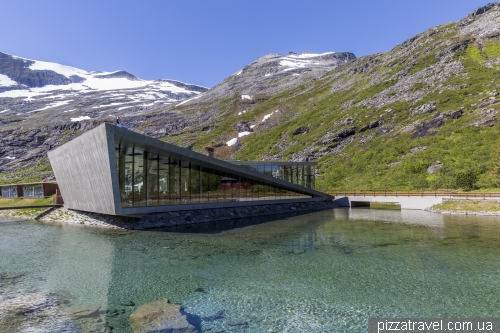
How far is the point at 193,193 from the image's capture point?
30.0 metres

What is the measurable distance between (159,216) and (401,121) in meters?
59.5

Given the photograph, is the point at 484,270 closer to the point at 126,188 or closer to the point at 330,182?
the point at 126,188

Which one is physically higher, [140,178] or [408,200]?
[140,178]

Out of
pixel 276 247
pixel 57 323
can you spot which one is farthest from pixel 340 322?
pixel 276 247

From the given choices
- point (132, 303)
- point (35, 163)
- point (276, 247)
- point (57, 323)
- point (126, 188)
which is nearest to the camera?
point (57, 323)

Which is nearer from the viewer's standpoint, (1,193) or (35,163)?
(1,193)

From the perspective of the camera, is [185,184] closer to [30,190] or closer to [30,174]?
[30,190]

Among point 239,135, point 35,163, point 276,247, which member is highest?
point 239,135

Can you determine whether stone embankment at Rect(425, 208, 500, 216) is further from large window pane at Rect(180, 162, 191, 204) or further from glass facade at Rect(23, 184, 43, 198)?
glass facade at Rect(23, 184, 43, 198)

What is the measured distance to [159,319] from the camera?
8859mm

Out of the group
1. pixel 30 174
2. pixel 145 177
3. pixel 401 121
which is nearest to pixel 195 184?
pixel 145 177

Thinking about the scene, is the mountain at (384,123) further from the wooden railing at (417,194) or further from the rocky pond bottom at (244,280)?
the rocky pond bottom at (244,280)

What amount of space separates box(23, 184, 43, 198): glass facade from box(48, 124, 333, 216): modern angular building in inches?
492

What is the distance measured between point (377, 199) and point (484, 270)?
29197mm
